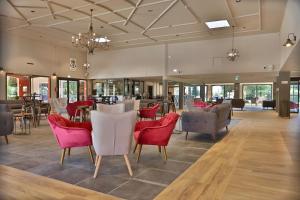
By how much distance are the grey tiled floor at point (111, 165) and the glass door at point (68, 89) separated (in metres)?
9.44

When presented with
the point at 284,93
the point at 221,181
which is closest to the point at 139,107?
the point at 221,181

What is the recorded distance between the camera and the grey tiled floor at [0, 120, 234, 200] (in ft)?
9.47

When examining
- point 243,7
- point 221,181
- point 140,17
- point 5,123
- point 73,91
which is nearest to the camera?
point 221,181

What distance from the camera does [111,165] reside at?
372 centimetres

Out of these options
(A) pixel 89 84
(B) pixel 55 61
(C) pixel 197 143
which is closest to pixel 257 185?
(C) pixel 197 143

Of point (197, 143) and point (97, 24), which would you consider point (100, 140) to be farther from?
point (97, 24)

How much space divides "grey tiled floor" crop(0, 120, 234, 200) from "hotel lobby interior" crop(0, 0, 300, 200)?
2 cm

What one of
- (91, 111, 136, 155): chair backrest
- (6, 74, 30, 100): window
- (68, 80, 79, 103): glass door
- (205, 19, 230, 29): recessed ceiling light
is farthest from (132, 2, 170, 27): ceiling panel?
(68, 80, 79, 103): glass door

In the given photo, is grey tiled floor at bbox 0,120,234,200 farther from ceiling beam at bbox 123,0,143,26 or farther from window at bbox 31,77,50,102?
window at bbox 31,77,50,102

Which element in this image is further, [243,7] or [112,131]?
[243,7]

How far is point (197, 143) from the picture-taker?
5.47 metres

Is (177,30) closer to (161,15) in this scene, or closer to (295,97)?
(161,15)

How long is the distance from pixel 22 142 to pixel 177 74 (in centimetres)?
957

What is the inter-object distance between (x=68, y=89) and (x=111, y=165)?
1238 cm
